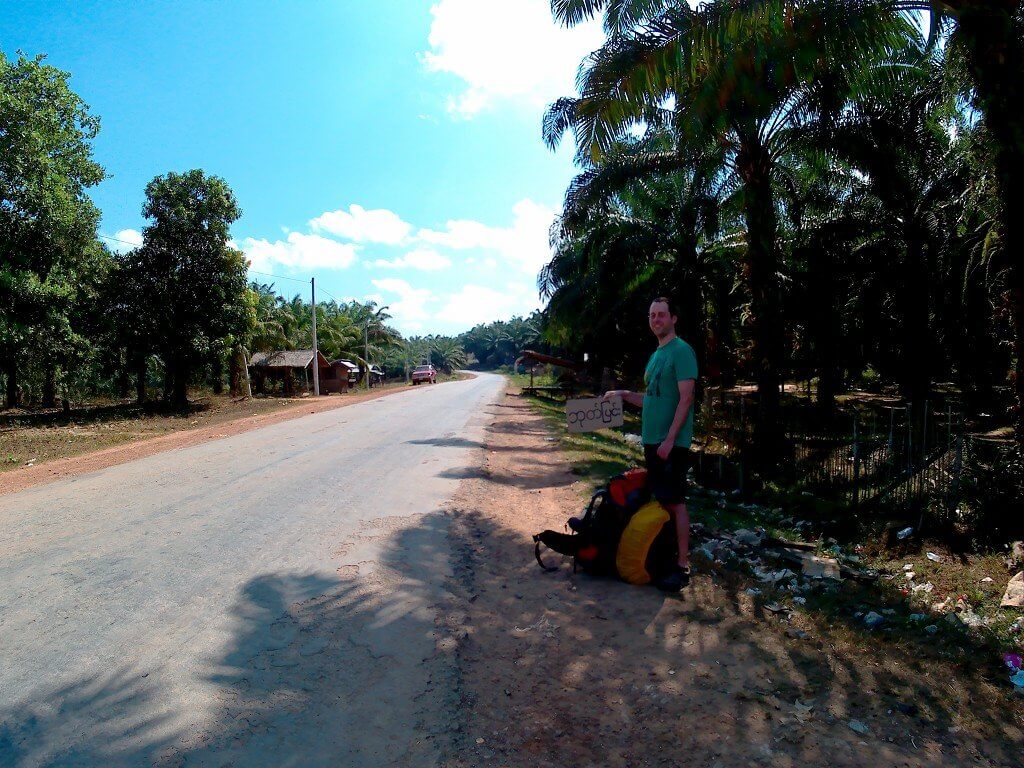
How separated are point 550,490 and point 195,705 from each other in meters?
6.24

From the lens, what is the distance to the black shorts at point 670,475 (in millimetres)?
4590

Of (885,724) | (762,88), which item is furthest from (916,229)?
(885,724)

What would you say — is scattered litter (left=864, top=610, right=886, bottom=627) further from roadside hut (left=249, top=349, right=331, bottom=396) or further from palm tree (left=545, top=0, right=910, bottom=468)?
roadside hut (left=249, top=349, right=331, bottom=396)

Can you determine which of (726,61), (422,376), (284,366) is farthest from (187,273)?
(422,376)

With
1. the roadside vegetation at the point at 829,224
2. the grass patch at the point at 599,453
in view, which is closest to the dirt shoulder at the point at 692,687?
the roadside vegetation at the point at 829,224

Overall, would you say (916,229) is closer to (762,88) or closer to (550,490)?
(762,88)

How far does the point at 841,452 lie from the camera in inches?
372

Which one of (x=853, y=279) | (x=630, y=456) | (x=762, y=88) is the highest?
(x=762, y=88)

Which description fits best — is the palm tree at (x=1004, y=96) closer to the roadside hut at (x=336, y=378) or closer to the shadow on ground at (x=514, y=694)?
the shadow on ground at (x=514, y=694)

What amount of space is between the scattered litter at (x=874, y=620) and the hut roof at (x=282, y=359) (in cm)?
3855

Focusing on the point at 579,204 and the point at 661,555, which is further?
Answer: the point at 579,204

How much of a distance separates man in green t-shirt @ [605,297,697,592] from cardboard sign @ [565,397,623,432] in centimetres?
123

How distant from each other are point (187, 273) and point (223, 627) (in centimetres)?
2357

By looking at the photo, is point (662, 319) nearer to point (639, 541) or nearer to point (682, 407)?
point (682, 407)
